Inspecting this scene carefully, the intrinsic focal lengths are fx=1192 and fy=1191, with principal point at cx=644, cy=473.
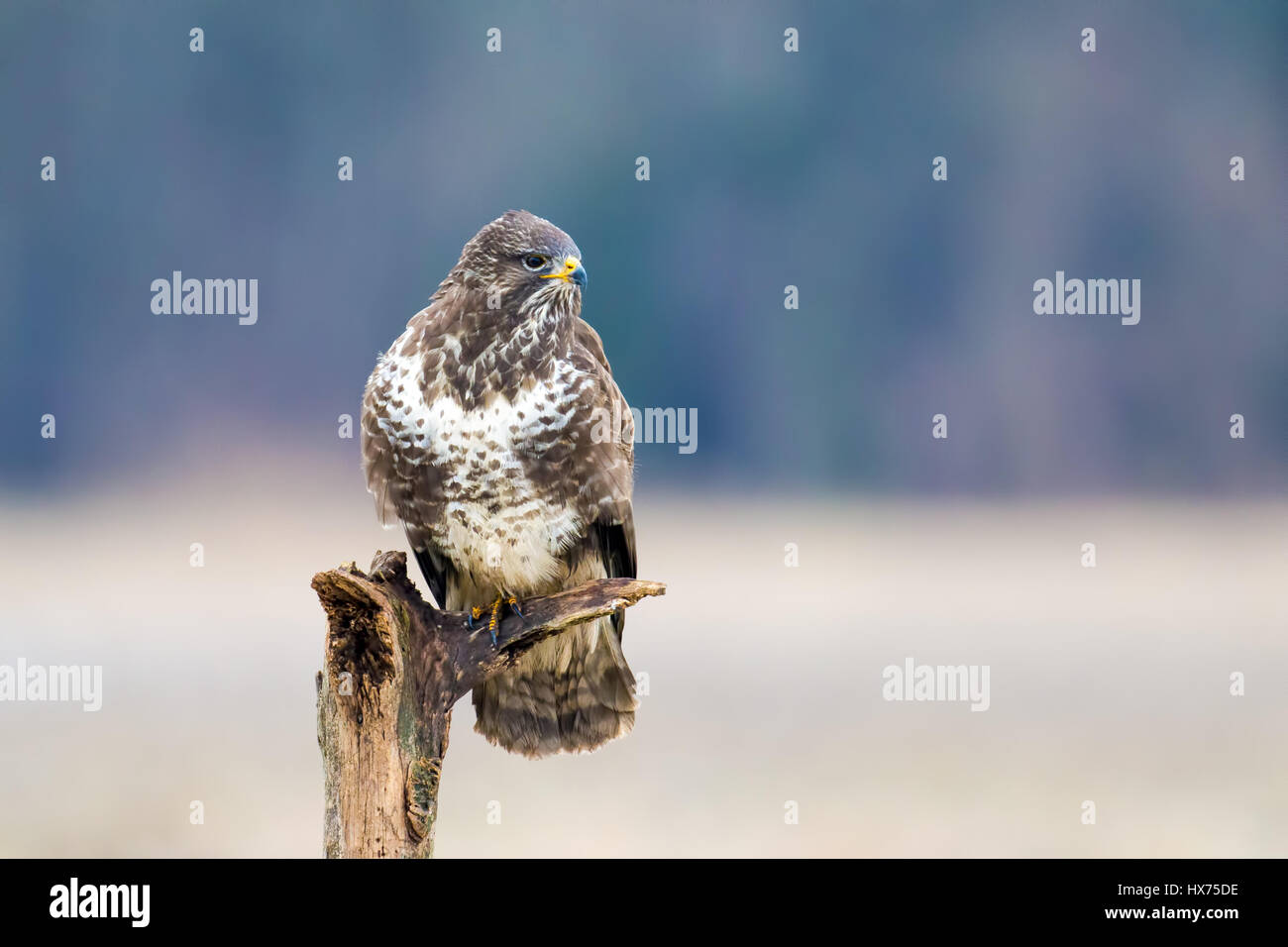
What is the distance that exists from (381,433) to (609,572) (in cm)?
58

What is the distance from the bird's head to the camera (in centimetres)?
239

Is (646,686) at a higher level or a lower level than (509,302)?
lower

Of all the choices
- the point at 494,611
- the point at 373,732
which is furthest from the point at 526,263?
the point at 373,732

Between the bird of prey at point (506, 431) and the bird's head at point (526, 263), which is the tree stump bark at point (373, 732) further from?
the bird's head at point (526, 263)

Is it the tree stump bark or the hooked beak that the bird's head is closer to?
the hooked beak

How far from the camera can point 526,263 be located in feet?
7.88

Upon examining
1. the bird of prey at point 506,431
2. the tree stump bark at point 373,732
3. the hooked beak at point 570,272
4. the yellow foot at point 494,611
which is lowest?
the tree stump bark at point 373,732

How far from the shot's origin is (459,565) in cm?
254

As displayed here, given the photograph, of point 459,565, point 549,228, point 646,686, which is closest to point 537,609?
point 459,565

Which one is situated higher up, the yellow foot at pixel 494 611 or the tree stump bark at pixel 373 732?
the yellow foot at pixel 494 611

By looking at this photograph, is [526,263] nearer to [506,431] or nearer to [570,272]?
[570,272]

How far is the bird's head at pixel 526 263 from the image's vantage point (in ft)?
7.85

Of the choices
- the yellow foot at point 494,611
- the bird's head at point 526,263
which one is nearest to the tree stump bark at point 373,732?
the yellow foot at point 494,611

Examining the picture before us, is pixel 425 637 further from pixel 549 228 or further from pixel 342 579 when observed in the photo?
pixel 549 228
